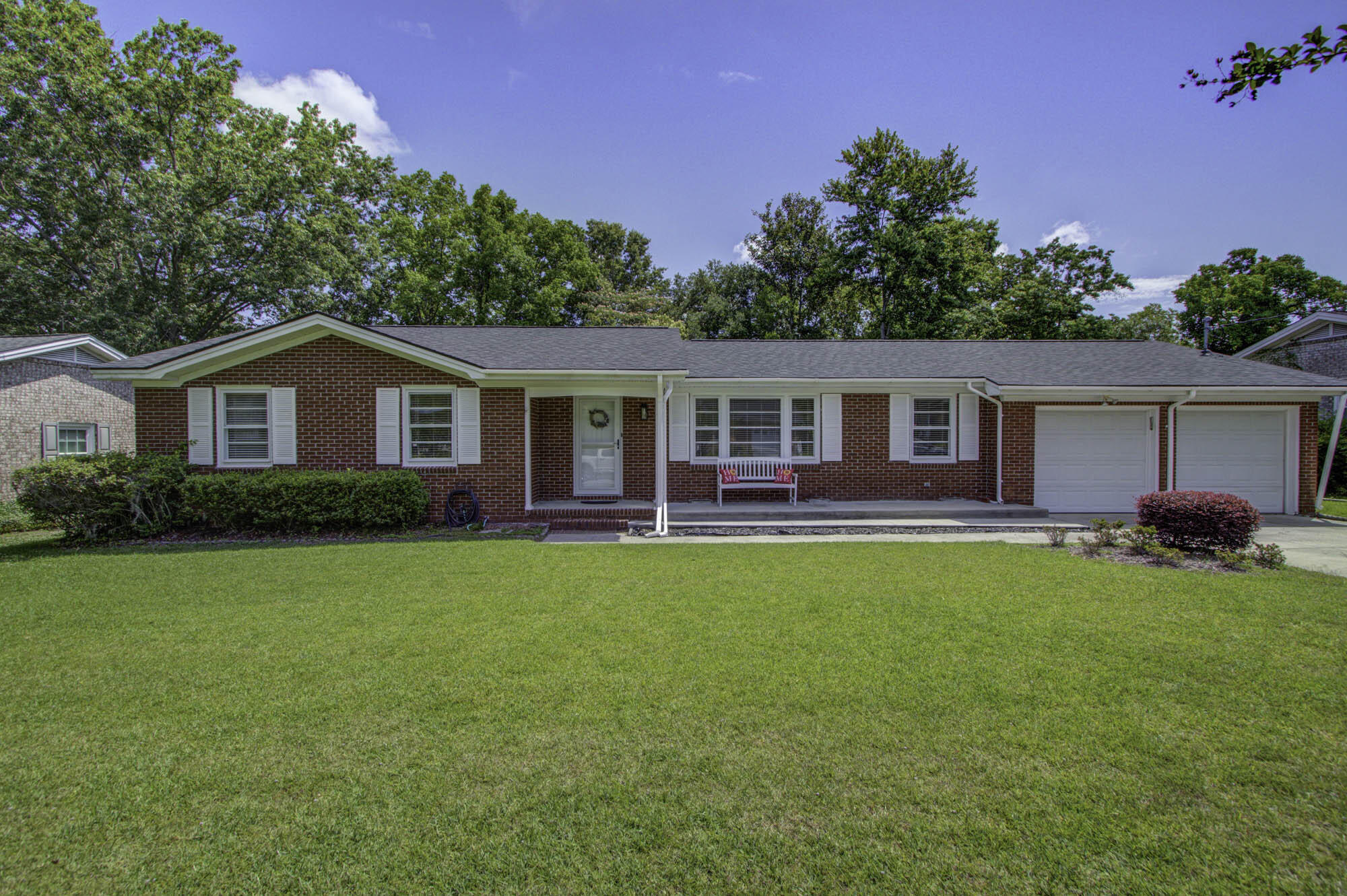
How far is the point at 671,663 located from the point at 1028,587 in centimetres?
446

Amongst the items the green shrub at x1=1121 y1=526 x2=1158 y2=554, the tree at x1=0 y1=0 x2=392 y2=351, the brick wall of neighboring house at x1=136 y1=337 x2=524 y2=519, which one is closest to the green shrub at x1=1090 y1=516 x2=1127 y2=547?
the green shrub at x1=1121 y1=526 x2=1158 y2=554

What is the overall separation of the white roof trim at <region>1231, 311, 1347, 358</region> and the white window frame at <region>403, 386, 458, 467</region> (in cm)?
2237

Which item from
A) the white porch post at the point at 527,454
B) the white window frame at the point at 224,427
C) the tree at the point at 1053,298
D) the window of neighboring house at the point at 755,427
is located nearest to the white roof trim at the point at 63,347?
the white window frame at the point at 224,427

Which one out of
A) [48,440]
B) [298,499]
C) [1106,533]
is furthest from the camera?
[48,440]

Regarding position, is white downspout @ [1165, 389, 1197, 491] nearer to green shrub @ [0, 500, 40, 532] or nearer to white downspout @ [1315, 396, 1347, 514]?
white downspout @ [1315, 396, 1347, 514]

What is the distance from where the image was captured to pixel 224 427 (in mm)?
11039

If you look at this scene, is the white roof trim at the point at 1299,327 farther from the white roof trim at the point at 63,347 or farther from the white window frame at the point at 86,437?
the white window frame at the point at 86,437

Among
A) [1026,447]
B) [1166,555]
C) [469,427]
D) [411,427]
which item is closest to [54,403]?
[411,427]

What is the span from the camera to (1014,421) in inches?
493

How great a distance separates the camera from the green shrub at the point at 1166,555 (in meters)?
7.83

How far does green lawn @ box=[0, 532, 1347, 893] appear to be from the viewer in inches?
97.5

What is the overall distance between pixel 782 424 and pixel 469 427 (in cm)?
627

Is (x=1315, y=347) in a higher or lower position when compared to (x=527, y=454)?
higher

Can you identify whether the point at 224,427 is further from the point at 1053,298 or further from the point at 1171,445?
the point at 1053,298
